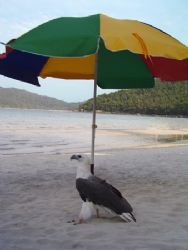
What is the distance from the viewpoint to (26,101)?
151375 mm

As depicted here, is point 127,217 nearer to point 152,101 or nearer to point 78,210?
point 78,210

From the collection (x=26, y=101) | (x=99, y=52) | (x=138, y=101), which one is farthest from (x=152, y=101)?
(x=99, y=52)

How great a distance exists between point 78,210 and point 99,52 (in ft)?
7.03

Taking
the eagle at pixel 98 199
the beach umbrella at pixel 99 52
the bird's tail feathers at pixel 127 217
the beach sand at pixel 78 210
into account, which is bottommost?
the beach sand at pixel 78 210

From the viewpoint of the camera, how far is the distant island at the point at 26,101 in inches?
5501

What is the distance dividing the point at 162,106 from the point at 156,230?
110 m

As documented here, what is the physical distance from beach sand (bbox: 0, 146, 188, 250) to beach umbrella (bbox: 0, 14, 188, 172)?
990 mm

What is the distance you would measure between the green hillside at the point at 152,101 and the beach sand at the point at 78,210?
8969 cm

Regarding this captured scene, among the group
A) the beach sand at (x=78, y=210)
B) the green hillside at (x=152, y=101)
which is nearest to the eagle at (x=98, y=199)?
the beach sand at (x=78, y=210)

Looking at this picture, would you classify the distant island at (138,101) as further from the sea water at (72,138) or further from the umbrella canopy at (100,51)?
the umbrella canopy at (100,51)

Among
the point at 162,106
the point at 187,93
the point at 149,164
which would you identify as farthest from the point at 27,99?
the point at 149,164

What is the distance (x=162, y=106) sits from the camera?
112375 mm

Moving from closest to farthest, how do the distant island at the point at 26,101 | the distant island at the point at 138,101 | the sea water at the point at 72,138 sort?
the sea water at the point at 72,138, the distant island at the point at 138,101, the distant island at the point at 26,101

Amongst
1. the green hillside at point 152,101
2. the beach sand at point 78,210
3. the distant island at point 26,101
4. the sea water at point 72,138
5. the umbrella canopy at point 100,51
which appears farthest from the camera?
the distant island at point 26,101
